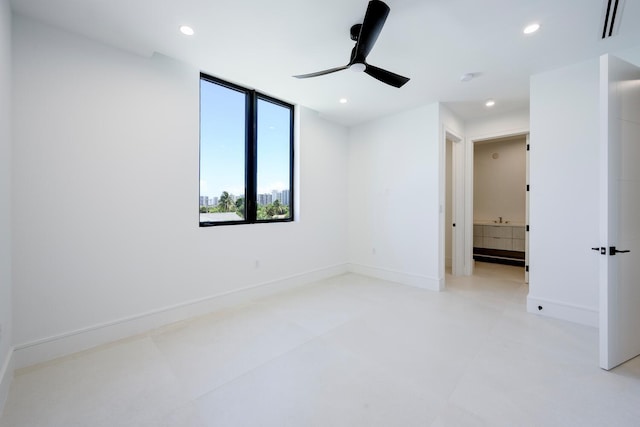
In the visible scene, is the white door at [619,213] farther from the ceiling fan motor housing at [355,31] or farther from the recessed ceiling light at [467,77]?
the ceiling fan motor housing at [355,31]

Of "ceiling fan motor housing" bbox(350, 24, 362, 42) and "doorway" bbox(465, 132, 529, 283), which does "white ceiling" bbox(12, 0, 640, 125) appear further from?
"doorway" bbox(465, 132, 529, 283)

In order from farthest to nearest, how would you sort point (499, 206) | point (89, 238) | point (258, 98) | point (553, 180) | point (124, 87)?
point (499, 206), point (258, 98), point (553, 180), point (124, 87), point (89, 238)

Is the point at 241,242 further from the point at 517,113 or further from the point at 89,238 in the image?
the point at 517,113

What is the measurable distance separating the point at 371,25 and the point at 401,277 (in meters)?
3.50

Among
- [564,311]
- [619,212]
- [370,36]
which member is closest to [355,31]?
[370,36]

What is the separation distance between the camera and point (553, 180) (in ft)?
9.72

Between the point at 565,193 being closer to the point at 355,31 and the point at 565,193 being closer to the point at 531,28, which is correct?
the point at 531,28

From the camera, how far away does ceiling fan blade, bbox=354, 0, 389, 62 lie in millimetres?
1760

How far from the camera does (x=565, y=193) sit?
2891 millimetres

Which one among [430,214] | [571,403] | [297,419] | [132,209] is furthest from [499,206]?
[132,209]

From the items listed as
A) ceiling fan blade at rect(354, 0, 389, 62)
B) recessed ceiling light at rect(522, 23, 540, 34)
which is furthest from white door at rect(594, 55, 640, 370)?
ceiling fan blade at rect(354, 0, 389, 62)

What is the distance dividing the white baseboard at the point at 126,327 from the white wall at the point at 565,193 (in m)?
3.32

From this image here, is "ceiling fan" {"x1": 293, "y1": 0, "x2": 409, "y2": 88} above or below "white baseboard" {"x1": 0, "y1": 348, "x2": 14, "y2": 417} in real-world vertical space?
above

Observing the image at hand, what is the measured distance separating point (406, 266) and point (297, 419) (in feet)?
10.2
